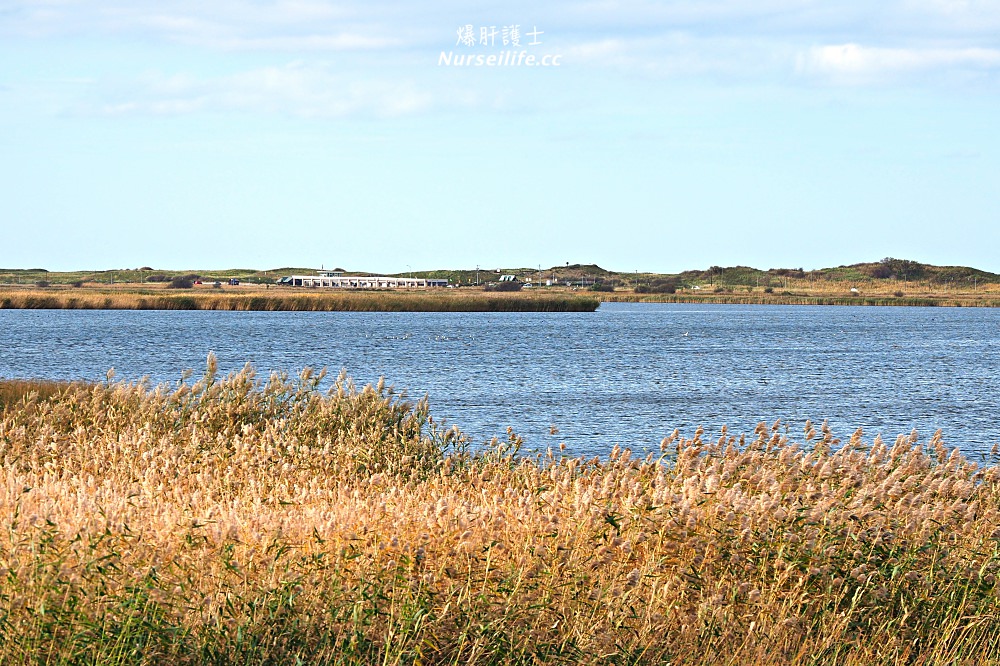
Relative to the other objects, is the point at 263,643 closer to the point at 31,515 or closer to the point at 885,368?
the point at 31,515

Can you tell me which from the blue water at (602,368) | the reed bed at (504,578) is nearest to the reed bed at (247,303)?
the blue water at (602,368)

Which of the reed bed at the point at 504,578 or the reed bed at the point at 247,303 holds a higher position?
the reed bed at the point at 504,578

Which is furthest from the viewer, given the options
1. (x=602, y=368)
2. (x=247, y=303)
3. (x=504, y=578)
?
(x=247, y=303)

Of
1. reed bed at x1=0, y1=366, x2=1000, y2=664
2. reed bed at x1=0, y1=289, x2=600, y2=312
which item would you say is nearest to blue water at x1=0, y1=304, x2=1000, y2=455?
reed bed at x1=0, y1=366, x2=1000, y2=664

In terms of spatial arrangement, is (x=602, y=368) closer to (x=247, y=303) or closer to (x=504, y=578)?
(x=504, y=578)

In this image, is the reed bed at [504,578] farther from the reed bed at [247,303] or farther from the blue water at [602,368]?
the reed bed at [247,303]

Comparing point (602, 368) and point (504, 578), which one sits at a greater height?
point (504, 578)

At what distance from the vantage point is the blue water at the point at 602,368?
29.3 metres

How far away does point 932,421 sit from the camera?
30.4 meters

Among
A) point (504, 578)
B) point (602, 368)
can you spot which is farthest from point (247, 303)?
point (504, 578)

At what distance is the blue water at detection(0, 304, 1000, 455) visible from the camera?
2933 centimetres

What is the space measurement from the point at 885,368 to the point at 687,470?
4516 centimetres

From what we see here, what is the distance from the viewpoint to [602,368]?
48.4m

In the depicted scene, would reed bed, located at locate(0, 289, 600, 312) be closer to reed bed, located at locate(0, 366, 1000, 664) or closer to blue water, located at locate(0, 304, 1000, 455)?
blue water, located at locate(0, 304, 1000, 455)
